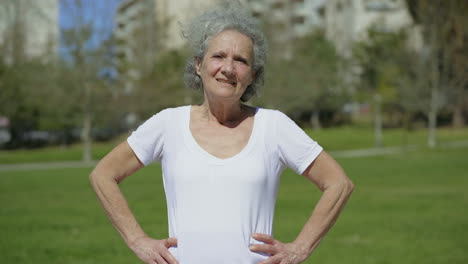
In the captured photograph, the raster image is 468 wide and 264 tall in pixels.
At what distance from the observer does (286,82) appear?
158 feet

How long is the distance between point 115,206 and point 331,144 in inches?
1635

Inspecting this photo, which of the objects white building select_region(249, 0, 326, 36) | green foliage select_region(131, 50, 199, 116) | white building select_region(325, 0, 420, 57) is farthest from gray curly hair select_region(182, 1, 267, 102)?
white building select_region(325, 0, 420, 57)

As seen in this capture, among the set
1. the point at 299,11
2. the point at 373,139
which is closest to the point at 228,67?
the point at 373,139

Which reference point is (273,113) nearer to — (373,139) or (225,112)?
(225,112)

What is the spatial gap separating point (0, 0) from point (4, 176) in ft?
122

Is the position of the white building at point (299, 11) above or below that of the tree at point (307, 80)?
above

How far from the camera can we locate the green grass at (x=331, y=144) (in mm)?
37438

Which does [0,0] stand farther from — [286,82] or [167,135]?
[167,135]

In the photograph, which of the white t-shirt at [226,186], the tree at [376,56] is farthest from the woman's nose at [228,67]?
the tree at [376,56]

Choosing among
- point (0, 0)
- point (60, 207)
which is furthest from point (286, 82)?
point (60, 207)

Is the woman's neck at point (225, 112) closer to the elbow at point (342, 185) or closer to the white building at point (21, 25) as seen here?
the elbow at point (342, 185)

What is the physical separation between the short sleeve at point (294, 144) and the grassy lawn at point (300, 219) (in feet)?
19.3

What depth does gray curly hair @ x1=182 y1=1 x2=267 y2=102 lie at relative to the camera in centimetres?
283

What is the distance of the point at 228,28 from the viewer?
2822 millimetres
